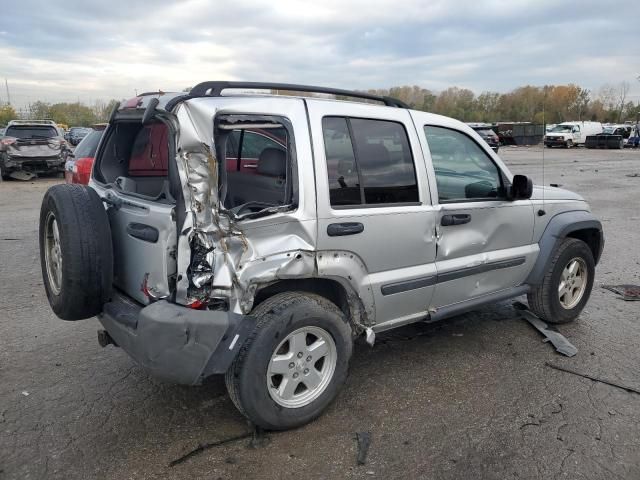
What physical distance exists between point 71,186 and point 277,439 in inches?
73.8

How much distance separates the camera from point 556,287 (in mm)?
4586

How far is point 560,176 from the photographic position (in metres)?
19.1

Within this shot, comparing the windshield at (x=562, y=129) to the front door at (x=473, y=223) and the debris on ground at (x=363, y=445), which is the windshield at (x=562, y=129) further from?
the debris on ground at (x=363, y=445)

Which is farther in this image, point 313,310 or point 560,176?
point 560,176

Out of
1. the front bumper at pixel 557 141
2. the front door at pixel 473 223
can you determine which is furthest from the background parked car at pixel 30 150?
the front bumper at pixel 557 141

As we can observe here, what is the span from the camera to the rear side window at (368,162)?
319 centimetres

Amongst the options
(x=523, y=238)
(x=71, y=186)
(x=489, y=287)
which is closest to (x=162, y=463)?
(x=71, y=186)

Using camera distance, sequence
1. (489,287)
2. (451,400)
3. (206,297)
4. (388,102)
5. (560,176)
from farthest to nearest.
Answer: (560,176), (489,287), (388,102), (451,400), (206,297)

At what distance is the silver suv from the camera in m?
2.74

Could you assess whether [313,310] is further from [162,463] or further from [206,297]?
[162,463]

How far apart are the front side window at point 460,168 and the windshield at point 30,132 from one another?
16.4 metres

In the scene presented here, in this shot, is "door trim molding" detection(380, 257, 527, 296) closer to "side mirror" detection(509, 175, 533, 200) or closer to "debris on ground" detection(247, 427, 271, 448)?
"side mirror" detection(509, 175, 533, 200)

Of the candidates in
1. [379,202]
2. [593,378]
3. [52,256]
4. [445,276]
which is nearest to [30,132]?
[52,256]

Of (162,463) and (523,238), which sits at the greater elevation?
(523,238)
